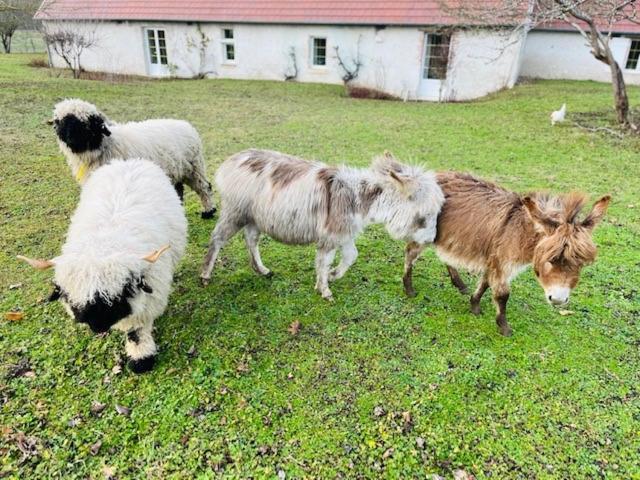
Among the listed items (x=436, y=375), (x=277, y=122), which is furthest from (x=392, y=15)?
(x=436, y=375)

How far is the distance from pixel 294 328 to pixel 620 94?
41.8 feet

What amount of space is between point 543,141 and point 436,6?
433 inches

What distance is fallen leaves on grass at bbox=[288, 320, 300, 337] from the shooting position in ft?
14.0

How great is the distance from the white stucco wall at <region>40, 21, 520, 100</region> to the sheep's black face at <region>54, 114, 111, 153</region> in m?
15.5

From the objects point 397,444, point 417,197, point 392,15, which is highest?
point 392,15

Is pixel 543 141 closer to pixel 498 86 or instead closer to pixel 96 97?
pixel 498 86

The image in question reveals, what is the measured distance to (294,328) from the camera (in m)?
4.30

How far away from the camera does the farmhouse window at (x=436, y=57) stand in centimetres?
1878

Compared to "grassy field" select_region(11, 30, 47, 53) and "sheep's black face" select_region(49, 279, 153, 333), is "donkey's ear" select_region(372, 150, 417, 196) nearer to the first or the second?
"sheep's black face" select_region(49, 279, 153, 333)

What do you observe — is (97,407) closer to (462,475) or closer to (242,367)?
(242,367)

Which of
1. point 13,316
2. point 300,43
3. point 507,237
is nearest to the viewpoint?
point 507,237

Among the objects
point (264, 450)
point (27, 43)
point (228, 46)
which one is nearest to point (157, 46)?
point (228, 46)

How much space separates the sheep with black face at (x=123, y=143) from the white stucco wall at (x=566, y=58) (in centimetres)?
2154

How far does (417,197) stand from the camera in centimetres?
416
